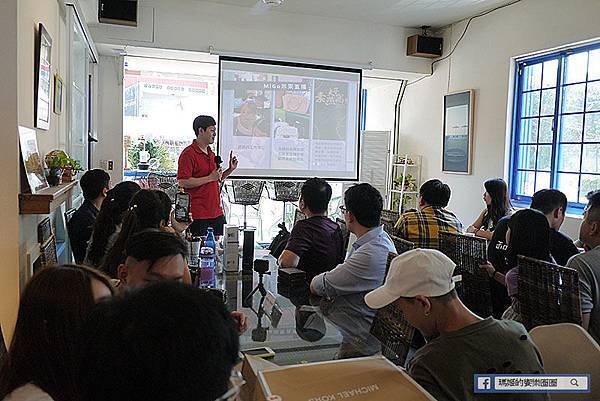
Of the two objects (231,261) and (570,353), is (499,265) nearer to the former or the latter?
(231,261)

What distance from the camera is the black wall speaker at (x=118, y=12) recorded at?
521cm

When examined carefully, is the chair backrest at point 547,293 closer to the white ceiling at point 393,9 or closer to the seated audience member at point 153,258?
the seated audience member at point 153,258

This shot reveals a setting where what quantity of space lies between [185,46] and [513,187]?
378cm

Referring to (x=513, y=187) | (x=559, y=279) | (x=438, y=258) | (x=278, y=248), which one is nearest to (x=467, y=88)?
(x=513, y=187)

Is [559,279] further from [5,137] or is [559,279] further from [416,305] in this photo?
[5,137]

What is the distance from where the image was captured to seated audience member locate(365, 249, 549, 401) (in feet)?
4.04

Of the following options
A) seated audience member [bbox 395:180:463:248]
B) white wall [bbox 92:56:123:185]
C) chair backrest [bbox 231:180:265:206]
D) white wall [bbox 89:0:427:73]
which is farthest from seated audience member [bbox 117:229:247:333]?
chair backrest [bbox 231:180:265:206]

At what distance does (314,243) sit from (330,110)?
372 cm

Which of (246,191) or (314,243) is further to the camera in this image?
(246,191)

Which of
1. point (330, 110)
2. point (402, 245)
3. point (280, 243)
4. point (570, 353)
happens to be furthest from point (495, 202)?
point (570, 353)

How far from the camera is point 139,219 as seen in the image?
2340 millimetres

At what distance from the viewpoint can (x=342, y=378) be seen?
1.14m

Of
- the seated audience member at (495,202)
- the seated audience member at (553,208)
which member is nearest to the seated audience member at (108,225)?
the seated audience member at (553,208)

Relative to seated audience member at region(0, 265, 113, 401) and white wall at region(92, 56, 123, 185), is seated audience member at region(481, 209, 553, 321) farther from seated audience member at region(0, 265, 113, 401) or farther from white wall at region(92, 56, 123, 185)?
white wall at region(92, 56, 123, 185)
